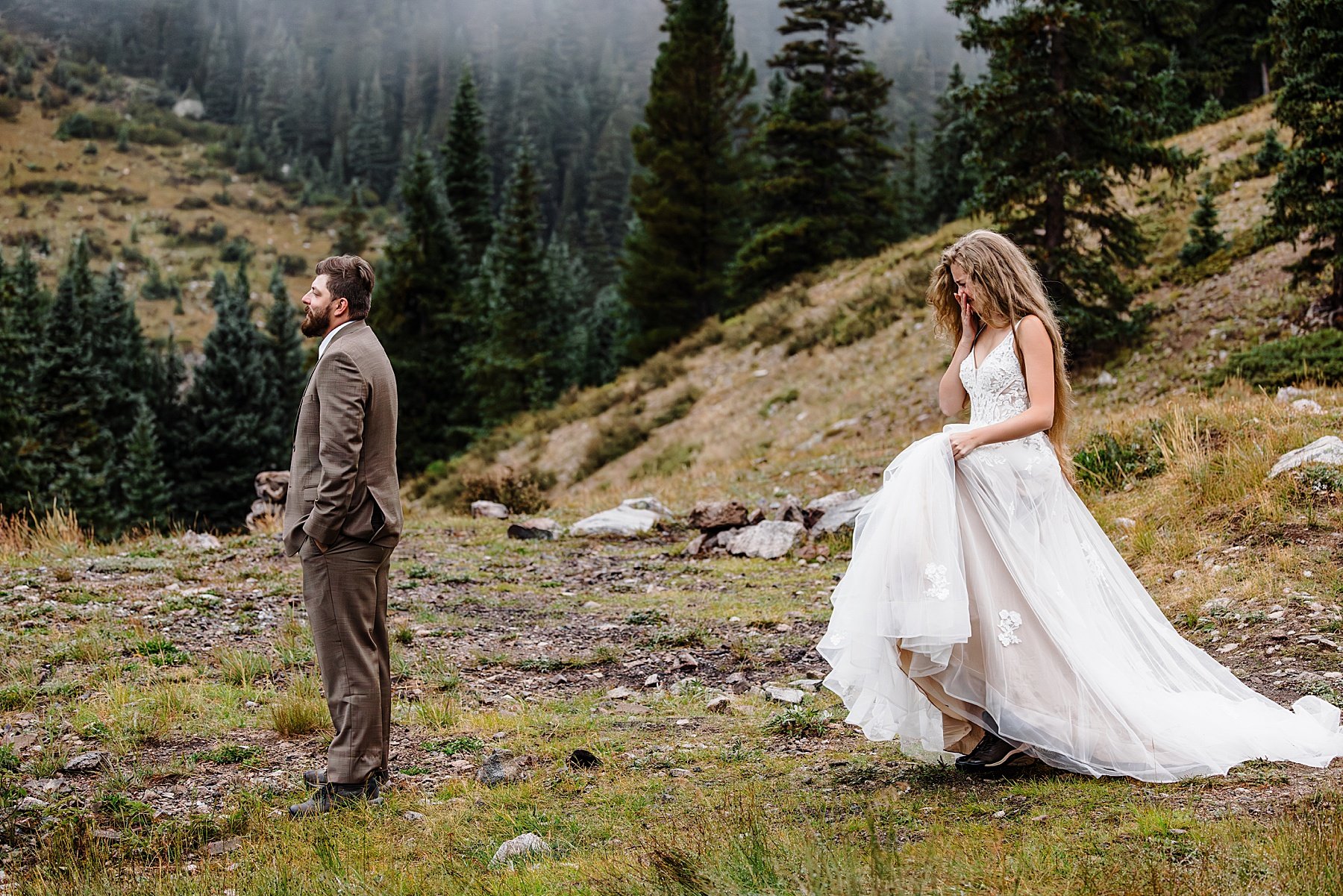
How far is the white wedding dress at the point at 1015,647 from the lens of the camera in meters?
4.12

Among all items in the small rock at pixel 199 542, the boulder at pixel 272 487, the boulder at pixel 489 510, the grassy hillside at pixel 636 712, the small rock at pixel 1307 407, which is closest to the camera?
the grassy hillside at pixel 636 712

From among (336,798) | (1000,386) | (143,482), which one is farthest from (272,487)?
(143,482)

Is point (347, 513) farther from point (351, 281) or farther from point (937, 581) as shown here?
point (937, 581)

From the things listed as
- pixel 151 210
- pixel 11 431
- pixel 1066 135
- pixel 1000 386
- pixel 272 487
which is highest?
pixel 151 210

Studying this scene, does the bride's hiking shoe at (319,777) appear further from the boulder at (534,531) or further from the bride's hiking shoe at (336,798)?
the boulder at (534,531)

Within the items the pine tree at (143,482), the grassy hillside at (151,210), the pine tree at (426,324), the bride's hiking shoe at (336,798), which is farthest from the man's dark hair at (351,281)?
the grassy hillside at (151,210)

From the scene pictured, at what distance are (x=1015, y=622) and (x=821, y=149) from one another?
106ft

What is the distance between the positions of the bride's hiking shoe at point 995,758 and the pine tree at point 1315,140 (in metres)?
12.0

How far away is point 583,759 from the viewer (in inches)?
206

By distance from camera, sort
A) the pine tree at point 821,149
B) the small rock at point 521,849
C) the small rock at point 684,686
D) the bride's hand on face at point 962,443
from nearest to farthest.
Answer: the small rock at point 521,849
the bride's hand on face at point 962,443
the small rock at point 684,686
the pine tree at point 821,149

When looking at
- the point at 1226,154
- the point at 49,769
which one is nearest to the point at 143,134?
the point at 1226,154

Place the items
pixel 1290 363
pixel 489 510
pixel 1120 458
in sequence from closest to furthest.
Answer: pixel 1120 458 < pixel 1290 363 < pixel 489 510

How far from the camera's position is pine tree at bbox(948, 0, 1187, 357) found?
15.2 m

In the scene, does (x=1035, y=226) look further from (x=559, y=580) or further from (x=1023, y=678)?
(x=1023, y=678)
